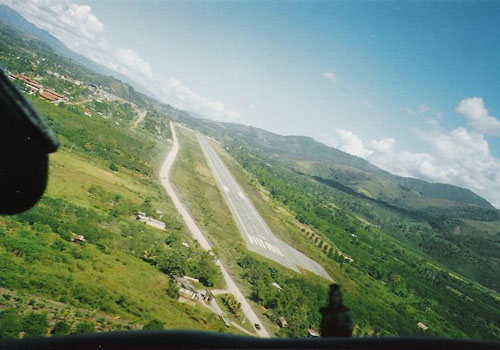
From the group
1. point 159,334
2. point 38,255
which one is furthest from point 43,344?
point 38,255

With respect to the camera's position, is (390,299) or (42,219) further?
(390,299)

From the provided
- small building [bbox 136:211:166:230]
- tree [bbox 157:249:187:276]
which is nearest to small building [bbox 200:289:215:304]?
tree [bbox 157:249:187:276]

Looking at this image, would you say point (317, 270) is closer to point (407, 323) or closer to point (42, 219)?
point (407, 323)

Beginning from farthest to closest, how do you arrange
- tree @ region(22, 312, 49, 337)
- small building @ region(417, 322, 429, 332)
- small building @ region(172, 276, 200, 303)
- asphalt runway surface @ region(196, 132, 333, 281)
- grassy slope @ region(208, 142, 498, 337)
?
1. small building @ region(417, 322, 429, 332)
2. asphalt runway surface @ region(196, 132, 333, 281)
3. grassy slope @ region(208, 142, 498, 337)
4. small building @ region(172, 276, 200, 303)
5. tree @ region(22, 312, 49, 337)

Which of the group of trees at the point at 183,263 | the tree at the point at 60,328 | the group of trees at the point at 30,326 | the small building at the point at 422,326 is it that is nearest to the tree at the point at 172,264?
the group of trees at the point at 183,263

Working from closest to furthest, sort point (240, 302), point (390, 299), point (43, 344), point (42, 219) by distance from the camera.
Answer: point (43, 344) → point (42, 219) → point (240, 302) → point (390, 299)

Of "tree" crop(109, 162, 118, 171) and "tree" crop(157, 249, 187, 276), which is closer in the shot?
"tree" crop(157, 249, 187, 276)

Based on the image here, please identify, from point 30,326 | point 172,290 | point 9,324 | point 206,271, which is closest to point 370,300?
point 206,271

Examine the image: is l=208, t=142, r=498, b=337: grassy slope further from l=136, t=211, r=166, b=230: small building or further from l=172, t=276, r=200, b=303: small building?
l=136, t=211, r=166, b=230: small building
